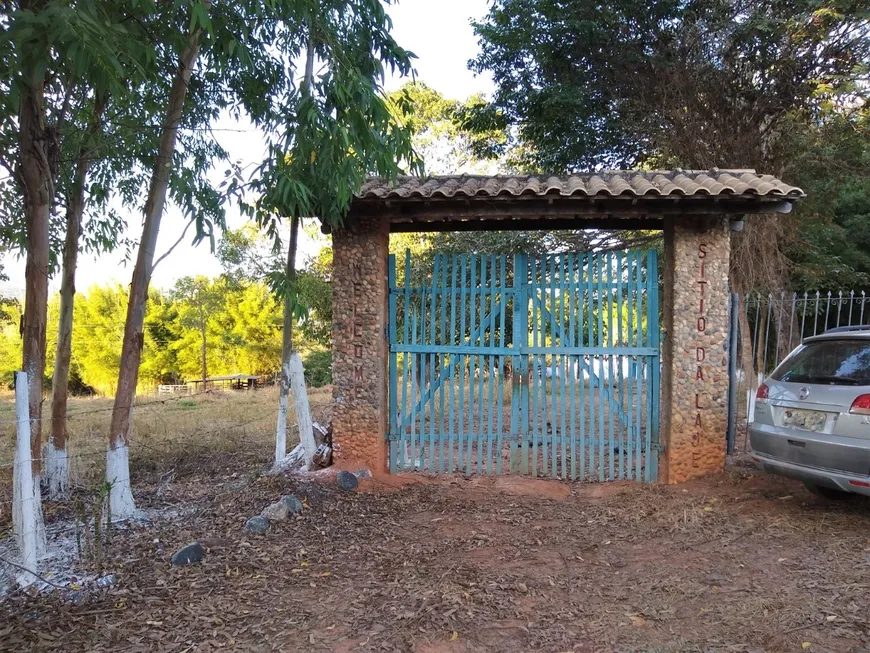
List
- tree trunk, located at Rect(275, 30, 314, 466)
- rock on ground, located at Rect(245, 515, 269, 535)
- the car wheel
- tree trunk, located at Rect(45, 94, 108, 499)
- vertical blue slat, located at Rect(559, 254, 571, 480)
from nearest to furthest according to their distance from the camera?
rock on ground, located at Rect(245, 515, 269, 535)
the car wheel
tree trunk, located at Rect(45, 94, 108, 499)
tree trunk, located at Rect(275, 30, 314, 466)
vertical blue slat, located at Rect(559, 254, 571, 480)

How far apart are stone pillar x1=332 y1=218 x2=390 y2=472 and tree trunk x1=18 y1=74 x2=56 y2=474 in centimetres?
264

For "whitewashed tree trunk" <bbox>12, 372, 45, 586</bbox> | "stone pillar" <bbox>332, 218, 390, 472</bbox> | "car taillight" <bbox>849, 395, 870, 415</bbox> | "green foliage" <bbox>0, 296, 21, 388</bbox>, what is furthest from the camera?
"green foliage" <bbox>0, 296, 21, 388</bbox>

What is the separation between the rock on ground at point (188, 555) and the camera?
426 cm

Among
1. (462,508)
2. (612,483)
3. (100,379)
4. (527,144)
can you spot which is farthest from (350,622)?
(100,379)

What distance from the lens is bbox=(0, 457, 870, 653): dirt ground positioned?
3305 mm

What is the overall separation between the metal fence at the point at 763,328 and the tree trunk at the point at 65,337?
22.2 feet

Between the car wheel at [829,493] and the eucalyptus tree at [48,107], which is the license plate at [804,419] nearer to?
the car wheel at [829,493]

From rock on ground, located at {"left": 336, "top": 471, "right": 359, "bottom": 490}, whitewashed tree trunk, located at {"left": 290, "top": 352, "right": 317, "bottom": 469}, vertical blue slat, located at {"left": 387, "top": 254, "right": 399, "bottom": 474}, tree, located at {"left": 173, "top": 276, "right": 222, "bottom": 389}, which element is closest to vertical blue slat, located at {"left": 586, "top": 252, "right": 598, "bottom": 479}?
vertical blue slat, located at {"left": 387, "top": 254, "right": 399, "bottom": 474}

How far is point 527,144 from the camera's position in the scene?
46.3 ft

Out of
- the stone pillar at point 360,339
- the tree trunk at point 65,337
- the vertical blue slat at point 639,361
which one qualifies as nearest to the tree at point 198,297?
the tree trunk at point 65,337

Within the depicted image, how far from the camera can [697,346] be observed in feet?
20.6

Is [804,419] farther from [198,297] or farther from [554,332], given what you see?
[198,297]

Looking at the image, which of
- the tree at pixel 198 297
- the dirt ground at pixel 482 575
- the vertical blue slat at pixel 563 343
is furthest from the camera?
the tree at pixel 198 297

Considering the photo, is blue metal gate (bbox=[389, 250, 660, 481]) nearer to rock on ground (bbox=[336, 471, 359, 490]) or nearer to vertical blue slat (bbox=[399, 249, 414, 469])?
vertical blue slat (bbox=[399, 249, 414, 469])
